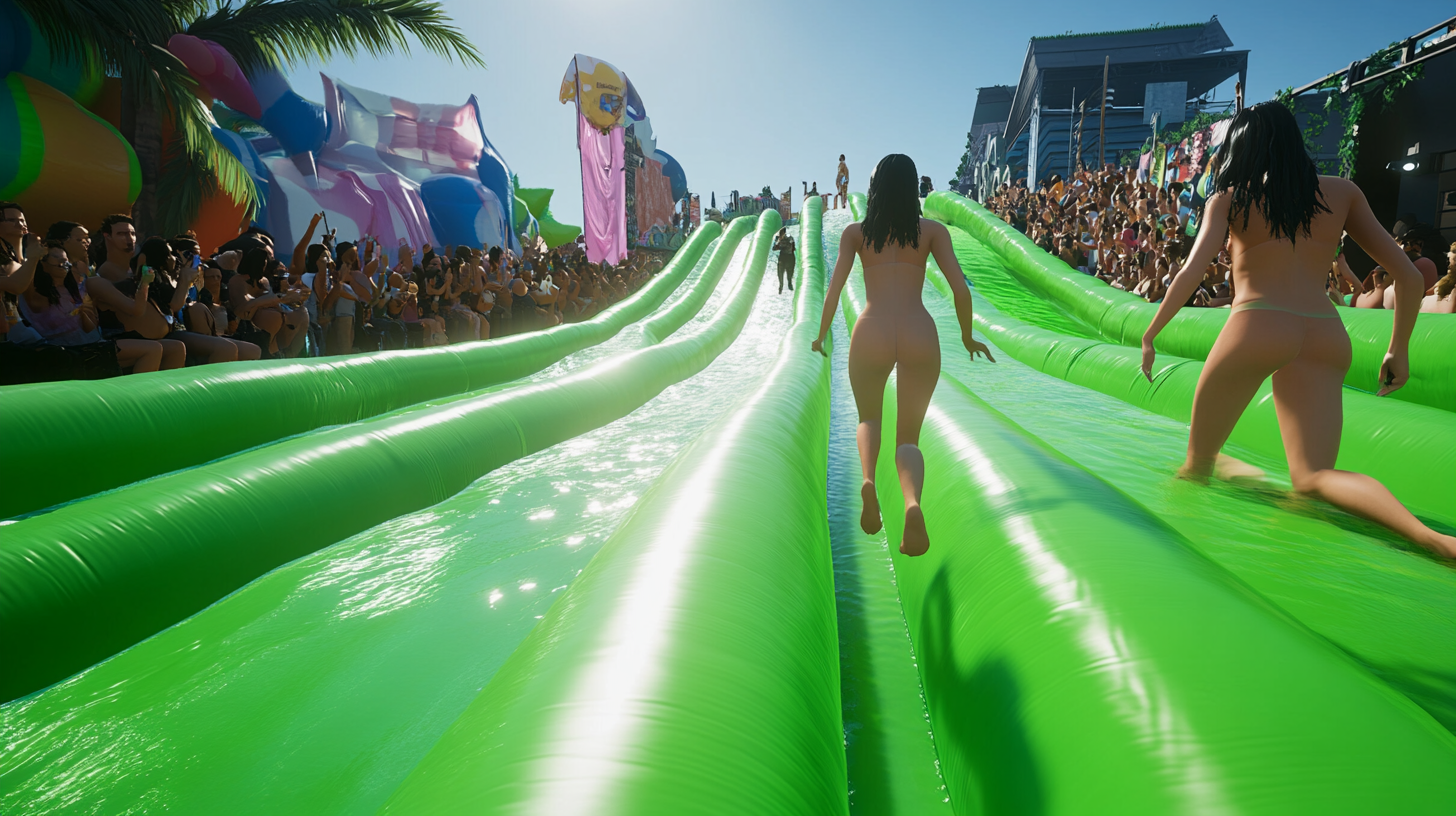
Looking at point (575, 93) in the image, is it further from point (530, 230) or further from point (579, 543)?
point (579, 543)

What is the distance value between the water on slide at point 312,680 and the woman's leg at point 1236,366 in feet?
7.96

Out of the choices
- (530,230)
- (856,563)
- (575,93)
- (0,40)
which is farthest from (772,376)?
(530,230)

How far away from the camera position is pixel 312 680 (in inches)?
78.5

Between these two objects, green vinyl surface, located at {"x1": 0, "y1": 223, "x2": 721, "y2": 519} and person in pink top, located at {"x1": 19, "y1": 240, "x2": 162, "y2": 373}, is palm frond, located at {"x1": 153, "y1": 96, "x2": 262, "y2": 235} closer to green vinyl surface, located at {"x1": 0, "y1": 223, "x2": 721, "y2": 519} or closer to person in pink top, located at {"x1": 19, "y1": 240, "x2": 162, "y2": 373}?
person in pink top, located at {"x1": 19, "y1": 240, "x2": 162, "y2": 373}

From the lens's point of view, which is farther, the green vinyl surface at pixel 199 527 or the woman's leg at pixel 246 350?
the woman's leg at pixel 246 350

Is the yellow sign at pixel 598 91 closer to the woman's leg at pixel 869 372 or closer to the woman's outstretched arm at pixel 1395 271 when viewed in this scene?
the woman's leg at pixel 869 372

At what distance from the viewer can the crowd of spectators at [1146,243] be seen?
546 cm

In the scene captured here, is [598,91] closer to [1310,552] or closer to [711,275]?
[711,275]

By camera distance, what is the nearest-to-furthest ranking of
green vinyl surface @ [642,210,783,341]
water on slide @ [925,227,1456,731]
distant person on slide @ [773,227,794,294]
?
1. water on slide @ [925,227,1456,731]
2. green vinyl surface @ [642,210,783,341]
3. distant person on slide @ [773,227,794,294]

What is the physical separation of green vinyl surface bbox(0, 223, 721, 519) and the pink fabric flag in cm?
1027

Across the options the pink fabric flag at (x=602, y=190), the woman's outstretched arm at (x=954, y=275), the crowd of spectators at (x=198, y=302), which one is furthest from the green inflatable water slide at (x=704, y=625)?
the pink fabric flag at (x=602, y=190)

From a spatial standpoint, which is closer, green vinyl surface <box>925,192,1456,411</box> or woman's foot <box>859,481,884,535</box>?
woman's foot <box>859,481,884,535</box>

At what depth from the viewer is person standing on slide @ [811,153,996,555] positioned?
7.78 feet

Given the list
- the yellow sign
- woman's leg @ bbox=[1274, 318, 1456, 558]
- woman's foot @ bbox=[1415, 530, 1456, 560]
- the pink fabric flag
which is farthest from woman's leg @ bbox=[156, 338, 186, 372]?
the yellow sign
